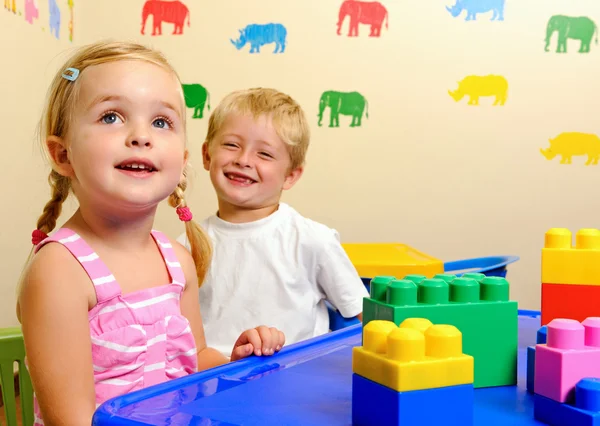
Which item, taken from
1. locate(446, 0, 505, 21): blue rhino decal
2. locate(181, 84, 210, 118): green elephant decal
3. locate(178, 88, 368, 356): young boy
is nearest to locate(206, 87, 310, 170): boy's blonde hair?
locate(178, 88, 368, 356): young boy

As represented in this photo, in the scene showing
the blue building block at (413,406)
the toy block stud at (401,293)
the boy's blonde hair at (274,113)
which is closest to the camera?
the blue building block at (413,406)

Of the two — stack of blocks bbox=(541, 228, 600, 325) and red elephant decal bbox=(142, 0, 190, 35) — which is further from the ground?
red elephant decal bbox=(142, 0, 190, 35)

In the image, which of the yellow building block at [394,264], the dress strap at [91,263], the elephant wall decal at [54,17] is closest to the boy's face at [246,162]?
the yellow building block at [394,264]

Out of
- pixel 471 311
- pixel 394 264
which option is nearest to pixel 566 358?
pixel 471 311

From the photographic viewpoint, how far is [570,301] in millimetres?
687

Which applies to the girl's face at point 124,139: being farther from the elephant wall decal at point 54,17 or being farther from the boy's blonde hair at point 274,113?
the elephant wall decal at point 54,17

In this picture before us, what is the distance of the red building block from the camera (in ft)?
2.21

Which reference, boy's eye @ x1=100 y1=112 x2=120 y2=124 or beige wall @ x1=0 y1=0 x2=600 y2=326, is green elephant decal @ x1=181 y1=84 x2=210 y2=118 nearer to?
beige wall @ x1=0 y1=0 x2=600 y2=326

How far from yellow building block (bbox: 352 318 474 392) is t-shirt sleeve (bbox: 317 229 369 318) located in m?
0.80

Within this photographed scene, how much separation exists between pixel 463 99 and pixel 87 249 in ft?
8.17

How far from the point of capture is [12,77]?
7.46 ft

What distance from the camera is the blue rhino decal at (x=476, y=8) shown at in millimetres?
2992

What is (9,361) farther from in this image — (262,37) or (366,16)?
(366,16)

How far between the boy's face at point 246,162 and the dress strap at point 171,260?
46 centimetres
